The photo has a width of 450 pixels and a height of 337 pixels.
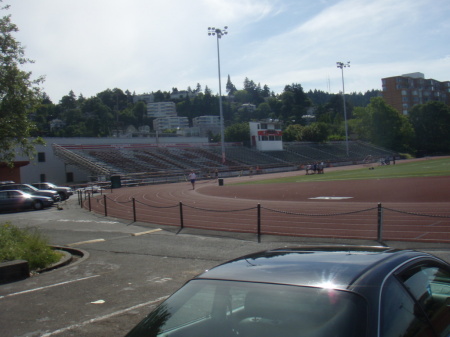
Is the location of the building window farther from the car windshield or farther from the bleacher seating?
the car windshield

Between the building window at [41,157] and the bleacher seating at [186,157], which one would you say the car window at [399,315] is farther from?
the building window at [41,157]

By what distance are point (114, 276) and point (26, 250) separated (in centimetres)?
261

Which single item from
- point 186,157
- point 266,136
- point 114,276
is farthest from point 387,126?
point 114,276

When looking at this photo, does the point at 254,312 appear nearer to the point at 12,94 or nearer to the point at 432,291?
the point at 432,291

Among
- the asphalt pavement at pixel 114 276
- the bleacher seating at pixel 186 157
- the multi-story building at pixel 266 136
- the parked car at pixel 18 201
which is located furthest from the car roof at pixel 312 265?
the multi-story building at pixel 266 136

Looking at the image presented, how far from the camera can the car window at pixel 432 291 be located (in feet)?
10.5

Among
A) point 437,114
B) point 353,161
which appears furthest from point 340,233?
point 437,114

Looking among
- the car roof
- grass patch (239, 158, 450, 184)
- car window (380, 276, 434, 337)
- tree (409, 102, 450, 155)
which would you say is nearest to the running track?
the car roof

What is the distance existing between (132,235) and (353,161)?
77.3 metres

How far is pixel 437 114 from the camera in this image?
11619cm

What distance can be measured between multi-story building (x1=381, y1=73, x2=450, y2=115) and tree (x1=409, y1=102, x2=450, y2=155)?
73.9 ft

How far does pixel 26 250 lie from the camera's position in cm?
1077

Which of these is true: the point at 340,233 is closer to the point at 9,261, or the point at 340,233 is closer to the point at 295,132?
the point at 9,261

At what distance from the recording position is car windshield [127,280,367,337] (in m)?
2.70
